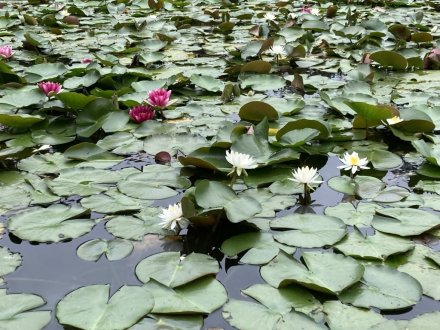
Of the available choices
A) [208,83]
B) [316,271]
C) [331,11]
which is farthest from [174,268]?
[331,11]

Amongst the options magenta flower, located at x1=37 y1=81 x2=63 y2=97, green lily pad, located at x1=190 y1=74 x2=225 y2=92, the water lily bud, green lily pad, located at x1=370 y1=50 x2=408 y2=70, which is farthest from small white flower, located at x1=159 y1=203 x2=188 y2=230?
the water lily bud

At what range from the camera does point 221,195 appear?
157 cm

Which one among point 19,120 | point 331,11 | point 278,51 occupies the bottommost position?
point 331,11

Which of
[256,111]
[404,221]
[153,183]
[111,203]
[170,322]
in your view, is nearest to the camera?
[170,322]

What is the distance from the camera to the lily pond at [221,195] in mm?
1205

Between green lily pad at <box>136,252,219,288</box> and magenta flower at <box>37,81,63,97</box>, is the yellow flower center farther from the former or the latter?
magenta flower at <box>37,81,63,97</box>

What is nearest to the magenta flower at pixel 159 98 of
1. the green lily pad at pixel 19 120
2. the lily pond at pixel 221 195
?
the lily pond at pixel 221 195

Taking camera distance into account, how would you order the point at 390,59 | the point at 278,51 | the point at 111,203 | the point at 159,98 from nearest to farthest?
the point at 111,203 → the point at 159,98 → the point at 390,59 → the point at 278,51

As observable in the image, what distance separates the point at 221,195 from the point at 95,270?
0.42 metres

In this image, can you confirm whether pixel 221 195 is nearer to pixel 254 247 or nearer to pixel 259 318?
pixel 254 247

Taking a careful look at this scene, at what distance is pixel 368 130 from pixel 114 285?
53.3 inches

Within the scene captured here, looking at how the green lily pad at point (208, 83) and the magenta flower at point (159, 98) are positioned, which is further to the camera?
the green lily pad at point (208, 83)

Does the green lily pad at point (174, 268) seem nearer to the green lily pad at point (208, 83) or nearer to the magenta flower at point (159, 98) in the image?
the magenta flower at point (159, 98)

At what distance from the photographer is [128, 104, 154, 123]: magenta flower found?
2355mm
